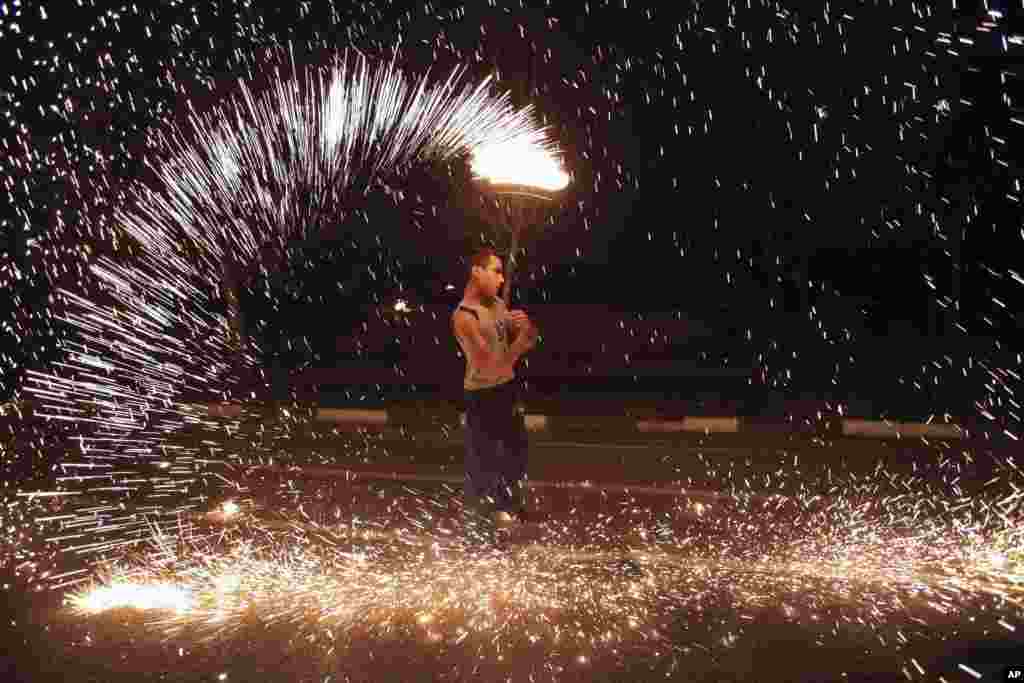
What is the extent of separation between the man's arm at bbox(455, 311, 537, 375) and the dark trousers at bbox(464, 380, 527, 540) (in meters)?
0.13

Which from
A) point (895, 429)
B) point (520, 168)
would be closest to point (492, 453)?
point (520, 168)

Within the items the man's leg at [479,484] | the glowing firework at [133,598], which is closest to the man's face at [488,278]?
the man's leg at [479,484]

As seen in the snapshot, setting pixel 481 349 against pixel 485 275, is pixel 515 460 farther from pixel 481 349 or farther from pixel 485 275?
pixel 485 275

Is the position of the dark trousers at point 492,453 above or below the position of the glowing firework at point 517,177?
below

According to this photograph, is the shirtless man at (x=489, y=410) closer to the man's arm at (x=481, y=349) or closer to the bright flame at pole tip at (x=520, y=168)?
the man's arm at (x=481, y=349)

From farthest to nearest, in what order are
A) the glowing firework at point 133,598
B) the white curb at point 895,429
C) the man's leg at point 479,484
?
the white curb at point 895,429 → the man's leg at point 479,484 → the glowing firework at point 133,598

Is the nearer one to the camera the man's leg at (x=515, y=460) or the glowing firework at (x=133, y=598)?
the glowing firework at (x=133, y=598)

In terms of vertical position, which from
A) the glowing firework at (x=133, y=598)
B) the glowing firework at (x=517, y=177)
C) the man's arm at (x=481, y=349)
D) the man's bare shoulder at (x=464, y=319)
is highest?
the glowing firework at (x=517, y=177)

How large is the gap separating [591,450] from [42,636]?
23.3 feet

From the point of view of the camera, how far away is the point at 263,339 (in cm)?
2133

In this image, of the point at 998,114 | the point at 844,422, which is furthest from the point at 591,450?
the point at 998,114

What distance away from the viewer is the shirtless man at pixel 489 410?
5.66 metres

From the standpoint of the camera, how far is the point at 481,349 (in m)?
5.67

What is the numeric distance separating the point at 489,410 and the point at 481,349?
399 mm
